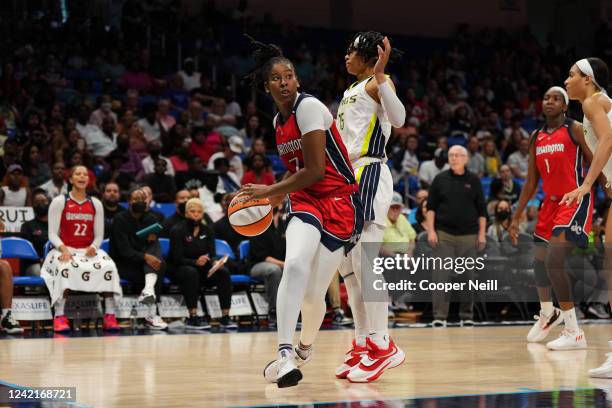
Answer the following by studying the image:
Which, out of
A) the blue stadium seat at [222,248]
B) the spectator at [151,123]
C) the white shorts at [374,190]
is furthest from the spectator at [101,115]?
the white shorts at [374,190]

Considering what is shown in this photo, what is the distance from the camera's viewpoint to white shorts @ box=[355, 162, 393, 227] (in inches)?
234

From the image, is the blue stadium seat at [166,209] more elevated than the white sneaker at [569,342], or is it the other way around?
the blue stadium seat at [166,209]

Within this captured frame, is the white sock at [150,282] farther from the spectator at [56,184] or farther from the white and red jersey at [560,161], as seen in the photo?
the white and red jersey at [560,161]

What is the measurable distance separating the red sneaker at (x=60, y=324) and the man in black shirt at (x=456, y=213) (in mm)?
4198

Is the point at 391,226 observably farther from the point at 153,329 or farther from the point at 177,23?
the point at 177,23

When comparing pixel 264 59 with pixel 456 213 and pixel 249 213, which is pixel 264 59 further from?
pixel 456 213

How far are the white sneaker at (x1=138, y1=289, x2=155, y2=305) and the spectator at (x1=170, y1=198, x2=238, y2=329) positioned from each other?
0.52 m

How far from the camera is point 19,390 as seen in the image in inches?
201

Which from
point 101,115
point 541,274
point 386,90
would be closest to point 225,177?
point 101,115

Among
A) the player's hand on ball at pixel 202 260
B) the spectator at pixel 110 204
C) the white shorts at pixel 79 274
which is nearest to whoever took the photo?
the white shorts at pixel 79 274

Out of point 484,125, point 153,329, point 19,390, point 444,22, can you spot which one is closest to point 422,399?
point 19,390

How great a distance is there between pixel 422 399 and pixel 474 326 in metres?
6.36

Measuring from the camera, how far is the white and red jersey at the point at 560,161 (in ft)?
26.6

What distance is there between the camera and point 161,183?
499 inches
